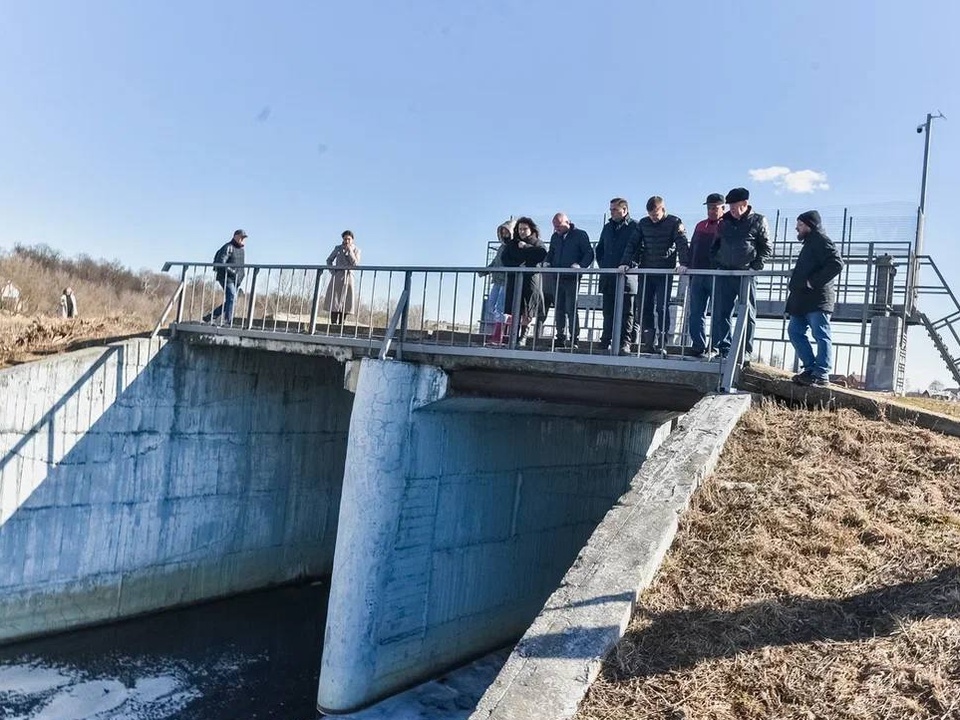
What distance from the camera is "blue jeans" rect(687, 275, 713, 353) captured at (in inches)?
295

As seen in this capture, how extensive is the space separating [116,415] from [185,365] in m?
1.29

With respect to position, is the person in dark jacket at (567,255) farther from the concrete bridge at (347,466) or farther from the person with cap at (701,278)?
the person with cap at (701,278)

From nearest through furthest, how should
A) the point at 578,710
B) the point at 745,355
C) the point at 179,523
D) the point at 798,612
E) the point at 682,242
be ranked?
the point at 578,710, the point at 798,612, the point at 745,355, the point at 682,242, the point at 179,523

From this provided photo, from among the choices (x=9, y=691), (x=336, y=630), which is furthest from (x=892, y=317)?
(x=9, y=691)

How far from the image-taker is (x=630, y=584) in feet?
14.1

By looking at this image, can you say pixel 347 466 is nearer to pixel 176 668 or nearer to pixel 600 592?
pixel 176 668

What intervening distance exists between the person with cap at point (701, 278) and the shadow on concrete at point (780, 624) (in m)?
3.56

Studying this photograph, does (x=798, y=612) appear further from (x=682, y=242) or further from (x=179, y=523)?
(x=179, y=523)

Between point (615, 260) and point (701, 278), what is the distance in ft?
3.42

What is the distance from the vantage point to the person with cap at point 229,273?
11.6 meters

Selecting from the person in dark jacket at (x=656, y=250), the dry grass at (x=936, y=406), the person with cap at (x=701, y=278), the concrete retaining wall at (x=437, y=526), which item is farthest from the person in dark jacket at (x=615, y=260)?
the dry grass at (x=936, y=406)

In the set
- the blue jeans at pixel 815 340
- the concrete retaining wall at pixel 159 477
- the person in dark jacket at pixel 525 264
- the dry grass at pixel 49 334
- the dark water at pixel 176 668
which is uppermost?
the person in dark jacket at pixel 525 264

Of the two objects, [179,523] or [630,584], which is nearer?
[630,584]

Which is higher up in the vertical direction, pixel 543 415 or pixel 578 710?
pixel 543 415
